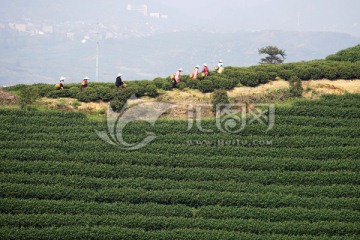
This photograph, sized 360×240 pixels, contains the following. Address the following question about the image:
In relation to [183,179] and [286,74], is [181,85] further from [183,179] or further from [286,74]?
[183,179]

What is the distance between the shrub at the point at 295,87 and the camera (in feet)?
86.6

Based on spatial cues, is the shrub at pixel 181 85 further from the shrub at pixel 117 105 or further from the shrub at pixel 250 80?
the shrub at pixel 117 105

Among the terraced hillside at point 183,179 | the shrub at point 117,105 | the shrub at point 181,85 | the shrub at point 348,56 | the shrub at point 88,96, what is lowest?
the terraced hillside at point 183,179

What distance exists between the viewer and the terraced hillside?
18375 millimetres

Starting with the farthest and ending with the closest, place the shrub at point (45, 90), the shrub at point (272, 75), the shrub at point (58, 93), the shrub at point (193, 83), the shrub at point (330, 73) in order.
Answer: the shrub at point (272, 75) < the shrub at point (330, 73) < the shrub at point (193, 83) < the shrub at point (45, 90) < the shrub at point (58, 93)

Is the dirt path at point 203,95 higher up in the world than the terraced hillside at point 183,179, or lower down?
higher up

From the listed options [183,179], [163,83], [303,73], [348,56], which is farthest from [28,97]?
[348,56]

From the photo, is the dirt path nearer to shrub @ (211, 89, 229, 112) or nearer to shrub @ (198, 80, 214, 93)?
shrub @ (198, 80, 214, 93)

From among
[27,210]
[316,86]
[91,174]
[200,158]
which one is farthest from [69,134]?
[316,86]

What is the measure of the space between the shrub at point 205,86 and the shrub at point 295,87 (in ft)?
14.3

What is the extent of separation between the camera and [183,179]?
20781 millimetres

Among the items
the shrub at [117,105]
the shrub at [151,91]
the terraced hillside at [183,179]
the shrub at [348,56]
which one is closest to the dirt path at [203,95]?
the shrub at [151,91]

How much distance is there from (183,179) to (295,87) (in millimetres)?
9485

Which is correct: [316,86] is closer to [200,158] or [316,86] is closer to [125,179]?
[200,158]
